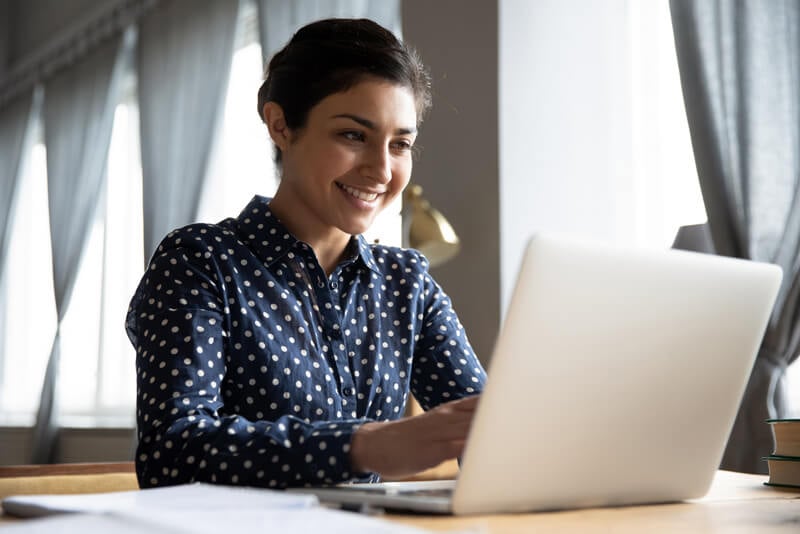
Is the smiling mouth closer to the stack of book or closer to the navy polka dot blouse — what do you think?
the navy polka dot blouse

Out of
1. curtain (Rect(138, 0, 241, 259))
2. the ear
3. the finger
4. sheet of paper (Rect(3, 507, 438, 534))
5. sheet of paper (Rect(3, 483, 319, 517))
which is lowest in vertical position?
sheet of paper (Rect(3, 483, 319, 517))

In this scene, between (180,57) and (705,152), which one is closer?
(705,152)

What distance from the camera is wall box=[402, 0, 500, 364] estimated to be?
3.17m

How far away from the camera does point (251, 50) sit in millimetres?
4809

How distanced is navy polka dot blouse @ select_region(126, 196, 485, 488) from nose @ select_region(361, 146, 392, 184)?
13 cm

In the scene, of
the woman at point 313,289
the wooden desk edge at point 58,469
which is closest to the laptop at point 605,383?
the woman at point 313,289

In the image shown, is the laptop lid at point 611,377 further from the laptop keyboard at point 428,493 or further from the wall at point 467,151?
the wall at point 467,151

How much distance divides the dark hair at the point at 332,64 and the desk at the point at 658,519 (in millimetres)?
806

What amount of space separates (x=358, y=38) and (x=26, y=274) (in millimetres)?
5628

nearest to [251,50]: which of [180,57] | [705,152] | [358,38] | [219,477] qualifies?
[180,57]

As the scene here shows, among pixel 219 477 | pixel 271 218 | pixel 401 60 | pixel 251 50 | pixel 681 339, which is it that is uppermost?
pixel 251 50

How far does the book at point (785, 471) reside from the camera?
1220 millimetres

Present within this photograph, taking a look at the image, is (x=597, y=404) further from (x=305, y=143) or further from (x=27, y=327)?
(x=27, y=327)

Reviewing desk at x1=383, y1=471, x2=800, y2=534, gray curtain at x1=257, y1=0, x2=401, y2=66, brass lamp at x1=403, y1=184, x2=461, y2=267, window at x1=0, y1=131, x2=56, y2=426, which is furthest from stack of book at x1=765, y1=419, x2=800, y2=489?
window at x1=0, y1=131, x2=56, y2=426
